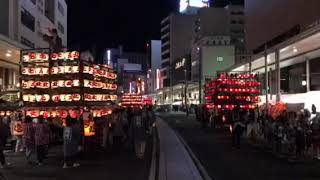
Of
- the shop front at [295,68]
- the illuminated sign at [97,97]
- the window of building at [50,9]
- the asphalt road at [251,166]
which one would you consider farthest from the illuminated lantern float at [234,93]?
the window of building at [50,9]

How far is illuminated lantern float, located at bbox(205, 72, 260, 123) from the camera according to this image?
4506 centimetres

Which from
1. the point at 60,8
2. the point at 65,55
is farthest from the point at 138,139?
the point at 60,8

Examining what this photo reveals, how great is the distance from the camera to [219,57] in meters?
132

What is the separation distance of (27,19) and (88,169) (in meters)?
48.9

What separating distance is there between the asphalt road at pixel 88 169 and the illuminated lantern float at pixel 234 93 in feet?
77.0

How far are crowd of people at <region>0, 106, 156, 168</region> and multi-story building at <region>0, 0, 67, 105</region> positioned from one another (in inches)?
346

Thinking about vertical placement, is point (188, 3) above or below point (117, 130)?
above

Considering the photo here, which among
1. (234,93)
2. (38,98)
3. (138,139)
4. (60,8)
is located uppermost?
→ (60,8)

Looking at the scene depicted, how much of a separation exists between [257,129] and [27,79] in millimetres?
12597

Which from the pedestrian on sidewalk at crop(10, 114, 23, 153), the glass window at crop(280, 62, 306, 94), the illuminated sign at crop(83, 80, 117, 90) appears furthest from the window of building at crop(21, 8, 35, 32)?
the pedestrian on sidewalk at crop(10, 114, 23, 153)

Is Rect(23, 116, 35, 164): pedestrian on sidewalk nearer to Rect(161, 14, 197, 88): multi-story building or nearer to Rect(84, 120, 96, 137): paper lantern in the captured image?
Rect(84, 120, 96, 137): paper lantern

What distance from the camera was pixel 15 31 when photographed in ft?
182

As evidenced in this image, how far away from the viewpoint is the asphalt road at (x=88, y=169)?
1572cm

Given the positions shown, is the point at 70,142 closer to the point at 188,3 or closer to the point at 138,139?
the point at 138,139
